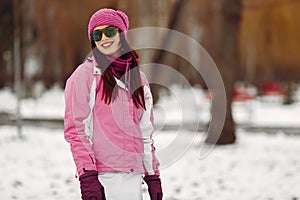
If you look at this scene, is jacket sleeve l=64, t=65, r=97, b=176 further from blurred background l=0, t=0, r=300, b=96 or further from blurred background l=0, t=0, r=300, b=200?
blurred background l=0, t=0, r=300, b=96

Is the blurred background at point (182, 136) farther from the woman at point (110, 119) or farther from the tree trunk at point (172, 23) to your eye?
the woman at point (110, 119)

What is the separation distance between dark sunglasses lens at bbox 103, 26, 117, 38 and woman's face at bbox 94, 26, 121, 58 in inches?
0.5

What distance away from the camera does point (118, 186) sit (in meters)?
3.47

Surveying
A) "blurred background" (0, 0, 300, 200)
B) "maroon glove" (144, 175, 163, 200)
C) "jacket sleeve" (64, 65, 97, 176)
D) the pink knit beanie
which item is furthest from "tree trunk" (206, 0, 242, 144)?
"jacket sleeve" (64, 65, 97, 176)

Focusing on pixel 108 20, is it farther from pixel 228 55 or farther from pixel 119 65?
pixel 228 55

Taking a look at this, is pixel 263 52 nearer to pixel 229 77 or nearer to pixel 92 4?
pixel 92 4

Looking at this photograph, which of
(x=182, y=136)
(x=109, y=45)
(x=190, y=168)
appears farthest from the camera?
(x=182, y=136)

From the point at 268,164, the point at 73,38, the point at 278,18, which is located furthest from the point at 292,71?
the point at 268,164

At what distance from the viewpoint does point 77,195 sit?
782 cm

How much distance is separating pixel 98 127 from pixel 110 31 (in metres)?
0.57

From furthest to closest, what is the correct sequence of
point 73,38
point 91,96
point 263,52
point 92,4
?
point 263,52
point 73,38
point 92,4
point 91,96

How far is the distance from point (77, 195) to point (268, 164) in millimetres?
4178

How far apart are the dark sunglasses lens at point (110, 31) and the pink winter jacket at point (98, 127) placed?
178 mm

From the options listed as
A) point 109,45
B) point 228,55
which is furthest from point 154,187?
point 228,55
